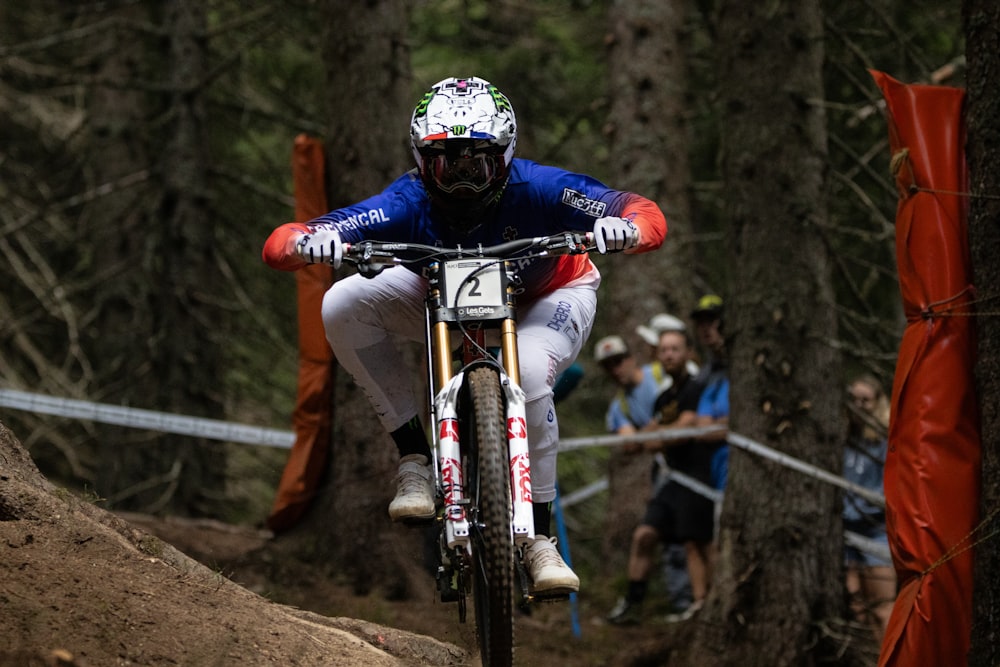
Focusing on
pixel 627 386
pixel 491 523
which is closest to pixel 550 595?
pixel 491 523

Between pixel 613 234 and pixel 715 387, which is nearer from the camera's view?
pixel 613 234

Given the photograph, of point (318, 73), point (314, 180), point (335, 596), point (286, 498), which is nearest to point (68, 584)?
point (335, 596)

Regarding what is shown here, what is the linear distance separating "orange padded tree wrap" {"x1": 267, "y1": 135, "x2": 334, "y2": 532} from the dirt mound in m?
3.45

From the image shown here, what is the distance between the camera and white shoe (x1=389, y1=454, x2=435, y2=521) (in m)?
5.17

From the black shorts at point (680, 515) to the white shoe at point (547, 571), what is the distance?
14.1ft

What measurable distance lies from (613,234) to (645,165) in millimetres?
7397

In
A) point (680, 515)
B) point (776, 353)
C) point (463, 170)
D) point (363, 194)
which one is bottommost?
point (680, 515)

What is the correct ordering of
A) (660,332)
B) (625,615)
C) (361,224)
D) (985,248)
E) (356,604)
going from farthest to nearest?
(660,332) → (625,615) → (356,604) → (985,248) → (361,224)

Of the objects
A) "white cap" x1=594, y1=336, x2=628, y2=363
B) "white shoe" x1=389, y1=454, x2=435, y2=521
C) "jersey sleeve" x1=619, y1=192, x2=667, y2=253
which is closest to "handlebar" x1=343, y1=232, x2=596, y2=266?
"jersey sleeve" x1=619, y1=192, x2=667, y2=253

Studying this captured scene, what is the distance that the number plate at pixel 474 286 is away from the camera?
5094 millimetres

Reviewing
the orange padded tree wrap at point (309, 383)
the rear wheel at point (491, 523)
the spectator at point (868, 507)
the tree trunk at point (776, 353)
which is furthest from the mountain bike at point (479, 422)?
the spectator at point (868, 507)

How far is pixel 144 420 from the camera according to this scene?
10297mm

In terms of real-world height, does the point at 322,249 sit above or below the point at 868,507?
above

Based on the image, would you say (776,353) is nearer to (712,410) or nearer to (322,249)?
(712,410)
